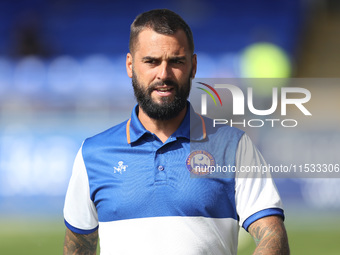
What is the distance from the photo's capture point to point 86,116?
7121mm

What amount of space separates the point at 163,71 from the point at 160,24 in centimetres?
17

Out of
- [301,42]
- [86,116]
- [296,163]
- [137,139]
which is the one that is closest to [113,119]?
[86,116]

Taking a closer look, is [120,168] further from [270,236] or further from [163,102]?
[270,236]

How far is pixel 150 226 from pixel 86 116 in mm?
5372

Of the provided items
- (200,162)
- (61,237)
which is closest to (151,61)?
(200,162)

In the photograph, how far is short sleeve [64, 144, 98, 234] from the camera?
2043 millimetres

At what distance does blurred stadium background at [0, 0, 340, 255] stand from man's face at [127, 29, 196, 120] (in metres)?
4.63

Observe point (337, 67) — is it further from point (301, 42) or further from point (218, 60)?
point (218, 60)

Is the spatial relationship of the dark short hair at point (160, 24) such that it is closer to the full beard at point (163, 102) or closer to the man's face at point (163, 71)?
the man's face at point (163, 71)

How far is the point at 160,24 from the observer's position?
1.94 meters

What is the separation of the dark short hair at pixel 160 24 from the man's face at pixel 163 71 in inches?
0.7

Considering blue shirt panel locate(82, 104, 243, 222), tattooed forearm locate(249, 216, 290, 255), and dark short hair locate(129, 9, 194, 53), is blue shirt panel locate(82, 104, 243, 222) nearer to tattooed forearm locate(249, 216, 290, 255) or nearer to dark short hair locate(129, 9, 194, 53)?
tattooed forearm locate(249, 216, 290, 255)

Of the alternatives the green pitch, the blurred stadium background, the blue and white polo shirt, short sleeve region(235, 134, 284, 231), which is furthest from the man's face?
the blurred stadium background

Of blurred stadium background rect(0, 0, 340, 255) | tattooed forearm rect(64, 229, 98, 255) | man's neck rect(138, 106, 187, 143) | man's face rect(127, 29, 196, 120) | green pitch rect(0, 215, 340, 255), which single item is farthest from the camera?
blurred stadium background rect(0, 0, 340, 255)
